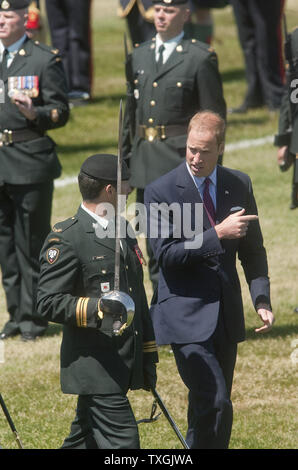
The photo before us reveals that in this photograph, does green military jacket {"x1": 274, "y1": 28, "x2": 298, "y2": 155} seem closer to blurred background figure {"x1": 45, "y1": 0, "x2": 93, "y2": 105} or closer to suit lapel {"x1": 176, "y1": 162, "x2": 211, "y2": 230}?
suit lapel {"x1": 176, "y1": 162, "x2": 211, "y2": 230}

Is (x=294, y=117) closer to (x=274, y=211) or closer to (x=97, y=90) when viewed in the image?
(x=274, y=211)

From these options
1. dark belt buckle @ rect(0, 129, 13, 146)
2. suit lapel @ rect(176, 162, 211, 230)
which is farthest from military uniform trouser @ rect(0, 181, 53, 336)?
suit lapel @ rect(176, 162, 211, 230)

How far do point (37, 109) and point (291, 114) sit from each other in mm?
1892

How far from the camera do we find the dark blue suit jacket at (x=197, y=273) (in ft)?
20.2

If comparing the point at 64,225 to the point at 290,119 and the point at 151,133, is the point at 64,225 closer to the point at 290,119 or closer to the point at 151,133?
the point at 151,133

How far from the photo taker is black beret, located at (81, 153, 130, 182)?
230 inches

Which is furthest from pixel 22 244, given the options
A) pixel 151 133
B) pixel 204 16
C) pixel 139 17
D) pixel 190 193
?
pixel 204 16

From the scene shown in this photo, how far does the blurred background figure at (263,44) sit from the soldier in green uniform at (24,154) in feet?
24.2

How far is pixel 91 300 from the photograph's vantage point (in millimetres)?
5656

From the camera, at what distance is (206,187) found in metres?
6.28

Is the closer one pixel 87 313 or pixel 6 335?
pixel 87 313

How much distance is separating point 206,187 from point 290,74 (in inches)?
115

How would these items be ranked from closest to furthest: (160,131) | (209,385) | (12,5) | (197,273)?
(209,385) < (197,273) < (12,5) < (160,131)

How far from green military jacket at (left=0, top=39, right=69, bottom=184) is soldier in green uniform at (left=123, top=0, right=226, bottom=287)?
58 cm
